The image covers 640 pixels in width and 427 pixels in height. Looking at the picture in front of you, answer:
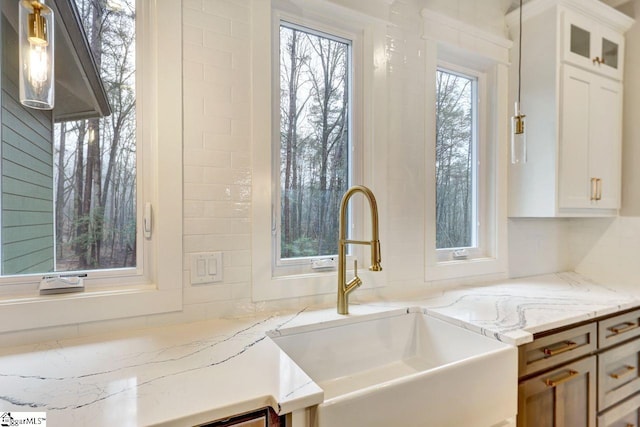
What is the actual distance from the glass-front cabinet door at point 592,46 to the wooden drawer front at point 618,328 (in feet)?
4.65

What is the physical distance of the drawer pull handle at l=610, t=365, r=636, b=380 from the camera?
150 cm

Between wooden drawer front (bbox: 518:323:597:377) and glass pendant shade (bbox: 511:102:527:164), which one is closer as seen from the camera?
wooden drawer front (bbox: 518:323:597:377)

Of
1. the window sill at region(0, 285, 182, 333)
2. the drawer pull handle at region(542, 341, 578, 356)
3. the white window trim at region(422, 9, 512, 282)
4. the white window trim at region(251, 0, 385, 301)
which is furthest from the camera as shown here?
the white window trim at region(422, 9, 512, 282)

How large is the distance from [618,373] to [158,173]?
219 centimetres

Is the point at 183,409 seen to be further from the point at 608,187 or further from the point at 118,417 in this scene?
the point at 608,187

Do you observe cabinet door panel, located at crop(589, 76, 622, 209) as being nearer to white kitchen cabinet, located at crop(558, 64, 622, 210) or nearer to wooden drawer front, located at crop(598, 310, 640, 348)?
white kitchen cabinet, located at crop(558, 64, 622, 210)

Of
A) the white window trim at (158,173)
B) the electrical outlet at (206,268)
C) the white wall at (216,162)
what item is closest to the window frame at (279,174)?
the white wall at (216,162)

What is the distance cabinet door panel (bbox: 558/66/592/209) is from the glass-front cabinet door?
0.28 ft

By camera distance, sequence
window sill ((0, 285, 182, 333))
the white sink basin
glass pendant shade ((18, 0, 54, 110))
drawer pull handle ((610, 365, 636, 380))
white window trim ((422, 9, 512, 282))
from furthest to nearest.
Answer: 1. white window trim ((422, 9, 512, 282))
2. drawer pull handle ((610, 365, 636, 380))
3. window sill ((0, 285, 182, 333))
4. the white sink basin
5. glass pendant shade ((18, 0, 54, 110))

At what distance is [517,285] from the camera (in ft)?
6.43

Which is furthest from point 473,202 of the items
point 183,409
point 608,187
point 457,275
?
point 183,409

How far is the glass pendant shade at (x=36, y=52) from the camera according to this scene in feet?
2.34

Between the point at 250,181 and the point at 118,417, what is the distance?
0.91 meters

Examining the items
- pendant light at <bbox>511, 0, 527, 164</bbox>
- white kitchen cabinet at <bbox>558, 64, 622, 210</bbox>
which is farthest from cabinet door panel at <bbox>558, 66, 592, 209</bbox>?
pendant light at <bbox>511, 0, 527, 164</bbox>
